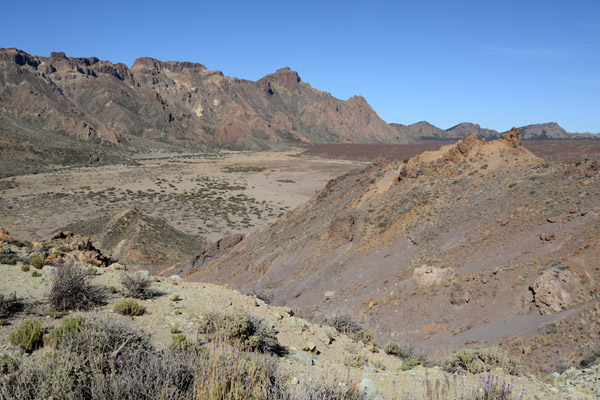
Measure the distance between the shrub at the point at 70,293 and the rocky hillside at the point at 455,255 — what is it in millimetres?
7164

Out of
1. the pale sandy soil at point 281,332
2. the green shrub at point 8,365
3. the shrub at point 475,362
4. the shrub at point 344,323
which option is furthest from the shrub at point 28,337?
the shrub at point 475,362

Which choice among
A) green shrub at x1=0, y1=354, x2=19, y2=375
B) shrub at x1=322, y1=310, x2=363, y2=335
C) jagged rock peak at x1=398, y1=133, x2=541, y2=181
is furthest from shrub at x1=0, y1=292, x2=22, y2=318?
jagged rock peak at x1=398, y1=133, x2=541, y2=181

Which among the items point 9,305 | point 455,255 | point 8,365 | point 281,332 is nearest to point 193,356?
point 8,365

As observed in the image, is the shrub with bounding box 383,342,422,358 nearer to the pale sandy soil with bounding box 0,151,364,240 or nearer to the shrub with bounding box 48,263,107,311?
the shrub with bounding box 48,263,107,311

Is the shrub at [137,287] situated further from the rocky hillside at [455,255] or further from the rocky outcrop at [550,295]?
the rocky outcrop at [550,295]

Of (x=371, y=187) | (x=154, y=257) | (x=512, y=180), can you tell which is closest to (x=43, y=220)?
(x=154, y=257)

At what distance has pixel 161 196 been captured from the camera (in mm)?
57531

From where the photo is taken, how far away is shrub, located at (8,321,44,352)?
16.8ft

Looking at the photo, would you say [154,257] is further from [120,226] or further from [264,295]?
[264,295]

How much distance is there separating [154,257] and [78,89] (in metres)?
181

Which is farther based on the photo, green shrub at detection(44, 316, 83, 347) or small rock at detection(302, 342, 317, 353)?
small rock at detection(302, 342, 317, 353)

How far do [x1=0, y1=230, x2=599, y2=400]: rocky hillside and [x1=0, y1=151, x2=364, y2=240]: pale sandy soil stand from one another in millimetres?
27954

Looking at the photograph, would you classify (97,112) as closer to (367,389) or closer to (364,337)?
(364,337)

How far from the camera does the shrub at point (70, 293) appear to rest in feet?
22.5
